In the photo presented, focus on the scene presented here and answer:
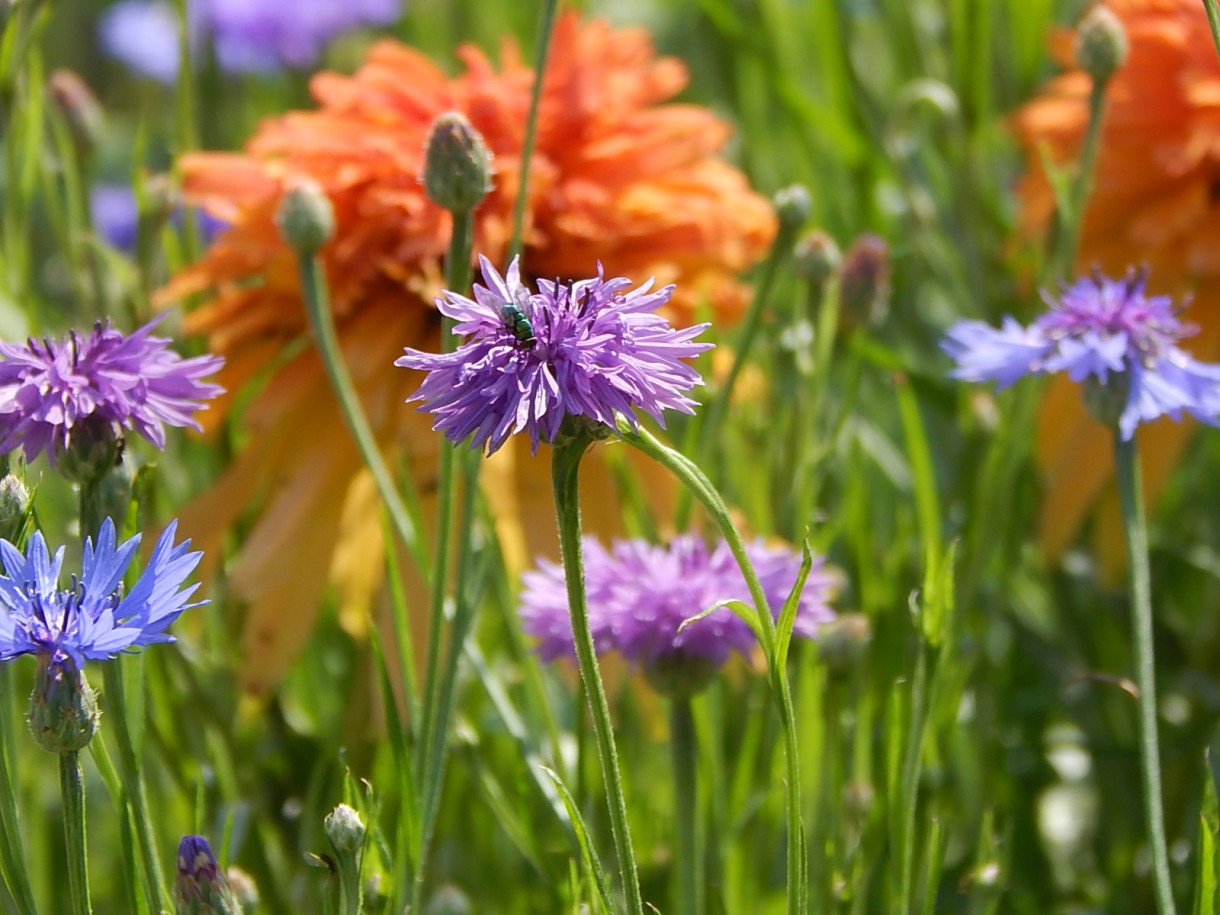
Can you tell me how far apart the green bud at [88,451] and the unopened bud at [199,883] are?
0.08m

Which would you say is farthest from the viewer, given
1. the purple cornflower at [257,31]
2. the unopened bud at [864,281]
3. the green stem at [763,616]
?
the purple cornflower at [257,31]

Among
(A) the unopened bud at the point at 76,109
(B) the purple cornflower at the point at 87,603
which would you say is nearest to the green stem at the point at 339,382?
(B) the purple cornflower at the point at 87,603

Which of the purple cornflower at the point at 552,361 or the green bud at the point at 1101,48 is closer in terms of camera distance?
the purple cornflower at the point at 552,361

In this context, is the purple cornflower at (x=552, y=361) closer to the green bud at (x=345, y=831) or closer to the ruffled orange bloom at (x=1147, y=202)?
the green bud at (x=345, y=831)

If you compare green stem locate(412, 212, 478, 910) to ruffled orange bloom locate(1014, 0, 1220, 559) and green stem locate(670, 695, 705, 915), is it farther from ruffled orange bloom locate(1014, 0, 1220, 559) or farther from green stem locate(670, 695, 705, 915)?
ruffled orange bloom locate(1014, 0, 1220, 559)

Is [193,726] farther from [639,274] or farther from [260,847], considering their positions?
[639,274]

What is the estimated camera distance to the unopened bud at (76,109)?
1.82ft

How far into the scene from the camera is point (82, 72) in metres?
1.78

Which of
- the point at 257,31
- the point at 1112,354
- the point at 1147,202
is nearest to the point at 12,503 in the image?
the point at 1112,354

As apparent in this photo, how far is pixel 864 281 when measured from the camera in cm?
47

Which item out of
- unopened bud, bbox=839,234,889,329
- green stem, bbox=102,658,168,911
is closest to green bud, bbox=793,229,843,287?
unopened bud, bbox=839,234,889,329

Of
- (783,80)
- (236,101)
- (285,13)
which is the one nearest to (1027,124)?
(783,80)

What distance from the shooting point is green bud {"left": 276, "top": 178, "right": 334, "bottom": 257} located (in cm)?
38

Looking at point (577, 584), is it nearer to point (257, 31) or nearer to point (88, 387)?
point (88, 387)
